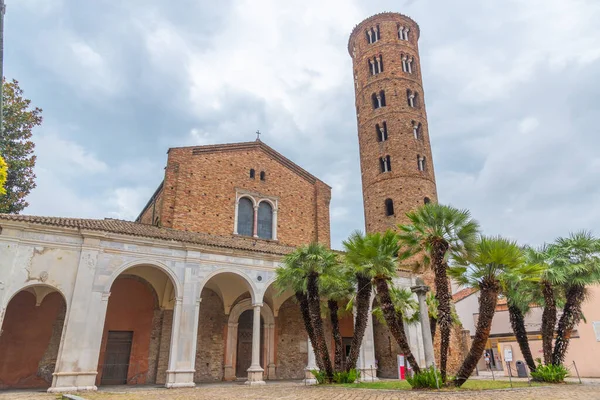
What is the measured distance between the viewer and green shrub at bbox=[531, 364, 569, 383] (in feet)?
43.9

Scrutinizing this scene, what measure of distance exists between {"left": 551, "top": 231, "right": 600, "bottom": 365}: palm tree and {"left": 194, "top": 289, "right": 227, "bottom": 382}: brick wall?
12.9 meters

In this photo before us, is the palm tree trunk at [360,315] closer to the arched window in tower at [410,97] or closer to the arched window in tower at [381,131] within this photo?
the arched window in tower at [381,131]

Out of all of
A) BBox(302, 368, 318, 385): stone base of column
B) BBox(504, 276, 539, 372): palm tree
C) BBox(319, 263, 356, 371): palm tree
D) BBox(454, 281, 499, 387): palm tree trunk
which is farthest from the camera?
BBox(302, 368, 318, 385): stone base of column

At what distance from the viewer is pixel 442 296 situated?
11.1 m

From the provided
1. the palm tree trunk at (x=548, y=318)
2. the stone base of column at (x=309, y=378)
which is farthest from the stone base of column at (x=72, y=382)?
the palm tree trunk at (x=548, y=318)

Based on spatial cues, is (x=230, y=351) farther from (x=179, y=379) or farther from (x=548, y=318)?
(x=548, y=318)

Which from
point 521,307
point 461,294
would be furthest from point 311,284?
point 461,294

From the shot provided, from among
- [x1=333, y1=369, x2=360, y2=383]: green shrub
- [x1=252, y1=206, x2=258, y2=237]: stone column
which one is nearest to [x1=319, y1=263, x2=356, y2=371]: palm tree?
[x1=333, y1=369, x2=360, y2=383]: green shrub

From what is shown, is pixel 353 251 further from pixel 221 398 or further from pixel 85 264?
pixel 85 264

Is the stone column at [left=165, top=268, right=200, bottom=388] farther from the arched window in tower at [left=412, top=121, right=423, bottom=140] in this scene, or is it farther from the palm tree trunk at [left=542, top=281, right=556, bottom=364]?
the arched window in tower at [left=412, top=121, right=423, bottom=140]

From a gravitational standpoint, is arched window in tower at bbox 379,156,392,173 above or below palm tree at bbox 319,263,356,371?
above

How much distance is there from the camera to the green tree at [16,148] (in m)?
19.3

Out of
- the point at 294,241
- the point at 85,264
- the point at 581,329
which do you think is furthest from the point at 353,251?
the point at 581,329

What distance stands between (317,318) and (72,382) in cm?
748
